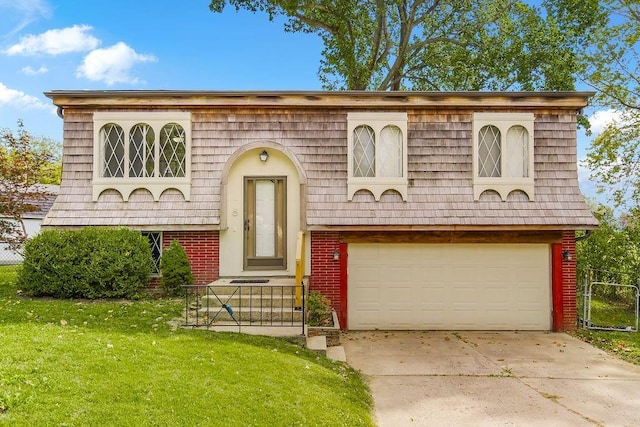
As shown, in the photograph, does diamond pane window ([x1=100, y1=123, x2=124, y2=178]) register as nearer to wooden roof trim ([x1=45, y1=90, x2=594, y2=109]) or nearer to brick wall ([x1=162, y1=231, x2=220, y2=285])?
wooden roof trim ([x1=45, y1=90, x2=594, y2=109])

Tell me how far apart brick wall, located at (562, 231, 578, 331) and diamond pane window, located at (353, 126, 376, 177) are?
179 inches

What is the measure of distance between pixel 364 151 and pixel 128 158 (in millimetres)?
5195

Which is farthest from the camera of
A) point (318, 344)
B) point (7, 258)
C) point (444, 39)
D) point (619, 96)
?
point (7, 258)

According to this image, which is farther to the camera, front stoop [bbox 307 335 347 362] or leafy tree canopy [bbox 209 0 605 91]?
leafy tree canopy [bbox 209 0 605 91]

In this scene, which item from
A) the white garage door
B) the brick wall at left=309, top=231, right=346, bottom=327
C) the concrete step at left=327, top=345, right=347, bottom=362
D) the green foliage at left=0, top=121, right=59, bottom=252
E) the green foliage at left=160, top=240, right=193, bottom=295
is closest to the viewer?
the concrete step at left=327, top=345, right=347, bottom=362

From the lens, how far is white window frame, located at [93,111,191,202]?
932cm

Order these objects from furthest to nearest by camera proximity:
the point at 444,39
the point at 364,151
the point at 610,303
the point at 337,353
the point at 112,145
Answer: the point at 444,39 → the point at 610,303 → the point at 364,151 → the point at 112,145 → the point at 337,353

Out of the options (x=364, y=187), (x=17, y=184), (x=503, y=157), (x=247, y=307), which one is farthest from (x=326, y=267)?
(x=17, y=184)

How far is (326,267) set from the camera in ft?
30.7

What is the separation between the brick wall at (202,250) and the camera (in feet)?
30.7

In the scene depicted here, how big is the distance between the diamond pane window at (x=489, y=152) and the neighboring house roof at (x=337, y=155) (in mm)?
271

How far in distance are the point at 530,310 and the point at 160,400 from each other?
833cm

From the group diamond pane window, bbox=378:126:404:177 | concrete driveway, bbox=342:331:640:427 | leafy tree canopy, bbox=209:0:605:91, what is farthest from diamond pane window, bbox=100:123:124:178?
leafy tree canopy, bbox=209:0:605:91

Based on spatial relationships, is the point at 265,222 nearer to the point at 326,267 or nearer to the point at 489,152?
the point at 326,267
